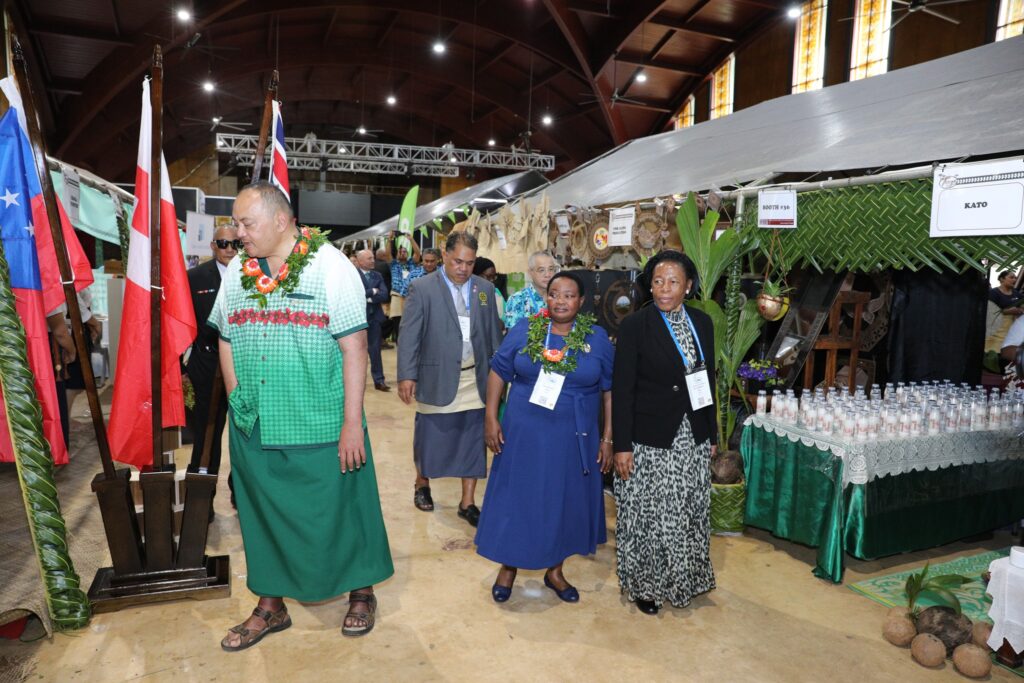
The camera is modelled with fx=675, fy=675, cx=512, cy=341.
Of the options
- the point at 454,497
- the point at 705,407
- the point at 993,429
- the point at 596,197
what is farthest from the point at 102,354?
the point at 993,429

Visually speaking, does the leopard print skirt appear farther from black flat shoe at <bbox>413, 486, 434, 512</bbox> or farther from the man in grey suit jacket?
black flat shoe at <bbox>413, 486, 434, 512</bbox>

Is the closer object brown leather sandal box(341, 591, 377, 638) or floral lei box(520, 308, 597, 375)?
brown leather sandal box(341, 591, 377, 638)

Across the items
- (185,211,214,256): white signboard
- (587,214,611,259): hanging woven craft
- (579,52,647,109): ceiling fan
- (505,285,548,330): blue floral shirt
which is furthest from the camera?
(579,52,647,109): ceiling fan

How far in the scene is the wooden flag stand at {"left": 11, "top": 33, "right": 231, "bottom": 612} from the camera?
8.53ft

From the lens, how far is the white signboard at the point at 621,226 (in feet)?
14.6

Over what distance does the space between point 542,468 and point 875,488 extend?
1776 mm

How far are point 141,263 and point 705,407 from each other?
2427 mm

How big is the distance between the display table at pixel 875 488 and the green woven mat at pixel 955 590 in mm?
113

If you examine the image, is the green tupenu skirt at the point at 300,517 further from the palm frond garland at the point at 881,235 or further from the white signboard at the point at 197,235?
the white signboard at the point at 197,235

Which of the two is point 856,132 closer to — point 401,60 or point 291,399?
point 291,399

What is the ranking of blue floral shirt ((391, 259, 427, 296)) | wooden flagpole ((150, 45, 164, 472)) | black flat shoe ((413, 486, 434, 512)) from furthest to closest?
1. blue floral shirt ((391, 259, 427, 296))
2. black flat shoe ((413, 486, 434, 512))
3. wooden flagpole ((150, 45, 164, 472))

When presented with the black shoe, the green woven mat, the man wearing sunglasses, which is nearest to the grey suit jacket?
the black shoe

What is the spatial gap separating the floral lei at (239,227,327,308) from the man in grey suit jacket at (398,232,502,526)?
124 centimetres

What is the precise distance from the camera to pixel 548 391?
2.76m
